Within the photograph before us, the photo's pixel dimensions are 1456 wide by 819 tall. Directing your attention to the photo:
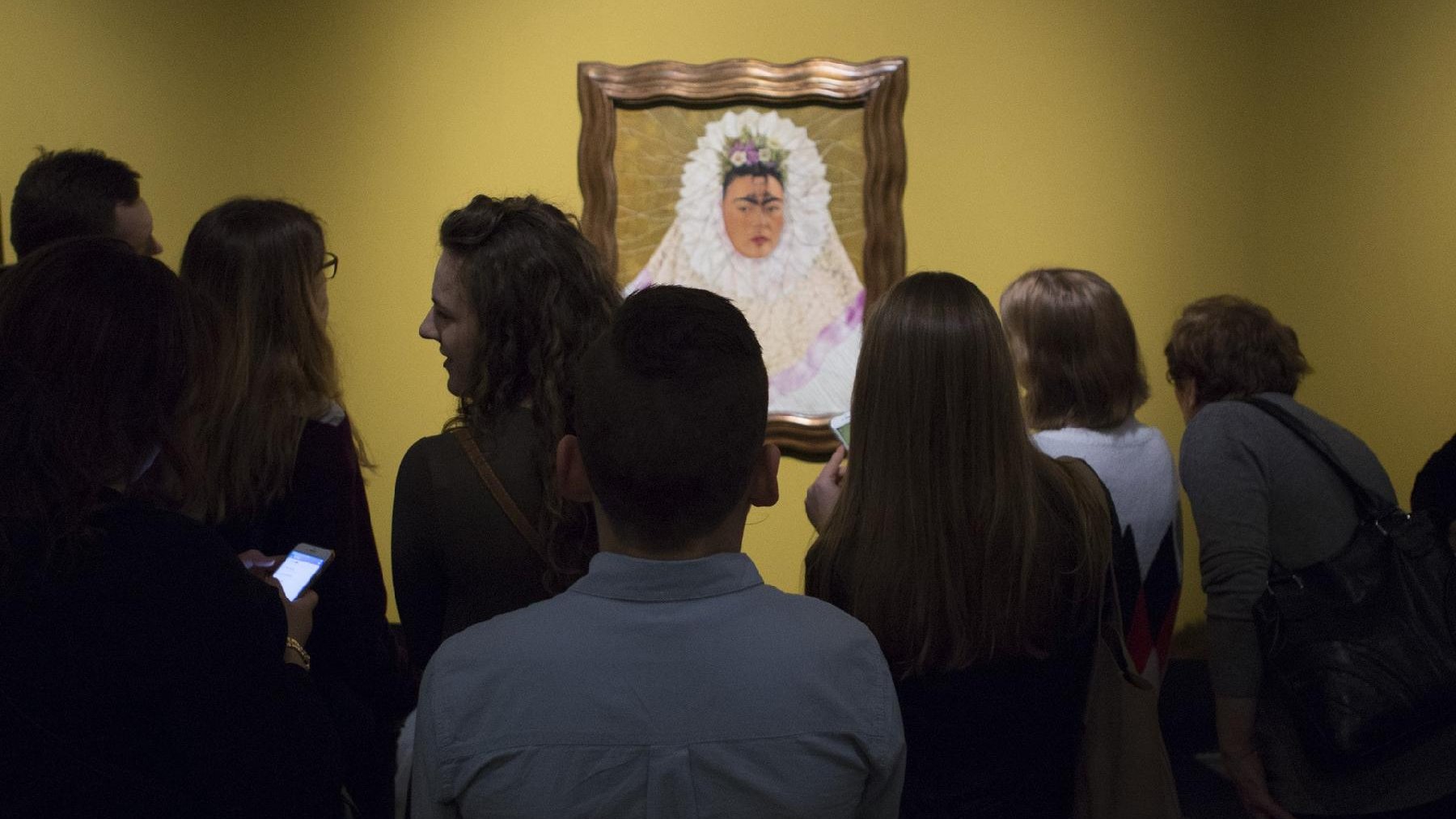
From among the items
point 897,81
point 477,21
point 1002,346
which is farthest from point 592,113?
point 1002,346

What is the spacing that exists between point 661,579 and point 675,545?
5 centimetres


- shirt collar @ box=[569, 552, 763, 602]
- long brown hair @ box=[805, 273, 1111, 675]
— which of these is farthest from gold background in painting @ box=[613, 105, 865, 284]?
shirt collar @ box=[569, 552, 763, 602]

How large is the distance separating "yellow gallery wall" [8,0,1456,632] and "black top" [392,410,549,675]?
84.5 inches

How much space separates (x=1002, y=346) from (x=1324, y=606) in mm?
861

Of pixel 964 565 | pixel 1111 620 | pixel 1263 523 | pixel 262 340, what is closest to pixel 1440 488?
pixel 1263 523

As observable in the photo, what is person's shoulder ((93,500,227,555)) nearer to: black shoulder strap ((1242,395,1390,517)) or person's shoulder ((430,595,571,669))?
person's shoulder ((430,595,571,669))

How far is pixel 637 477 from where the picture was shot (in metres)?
1.11

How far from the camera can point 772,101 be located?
3574 millimetres

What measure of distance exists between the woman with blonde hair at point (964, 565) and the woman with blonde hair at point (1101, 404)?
0.73m

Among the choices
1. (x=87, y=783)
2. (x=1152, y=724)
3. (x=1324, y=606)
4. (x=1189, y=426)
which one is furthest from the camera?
(x=1189, y=426)

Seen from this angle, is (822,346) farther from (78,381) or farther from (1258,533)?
(78,381)

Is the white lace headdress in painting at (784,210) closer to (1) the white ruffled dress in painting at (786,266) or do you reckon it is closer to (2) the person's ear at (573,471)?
(1) the white ruffled dress in painting at (786,266)

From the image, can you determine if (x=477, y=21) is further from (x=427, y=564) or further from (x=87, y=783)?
(x=87, y=783)

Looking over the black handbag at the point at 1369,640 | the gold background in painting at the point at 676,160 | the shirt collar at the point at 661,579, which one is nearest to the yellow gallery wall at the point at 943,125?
the gold background in painting at the point at 676,160
